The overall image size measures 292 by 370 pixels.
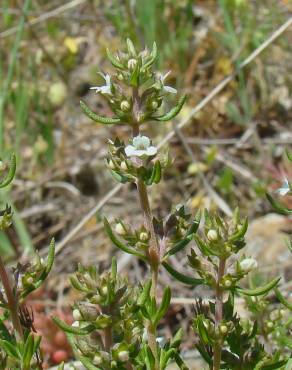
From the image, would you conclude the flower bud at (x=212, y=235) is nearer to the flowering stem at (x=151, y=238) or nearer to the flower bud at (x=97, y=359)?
the flowering stem at (x=151, y=238)

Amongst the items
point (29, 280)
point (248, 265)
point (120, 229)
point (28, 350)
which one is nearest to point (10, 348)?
point (28, 350)

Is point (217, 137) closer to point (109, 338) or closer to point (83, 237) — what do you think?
point (83, 237)

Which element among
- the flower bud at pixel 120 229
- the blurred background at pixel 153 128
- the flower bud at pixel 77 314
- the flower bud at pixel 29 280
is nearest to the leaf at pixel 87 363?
the flower bud at pixel 77 314

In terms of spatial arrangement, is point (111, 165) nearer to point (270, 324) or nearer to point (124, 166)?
point (124, 166)

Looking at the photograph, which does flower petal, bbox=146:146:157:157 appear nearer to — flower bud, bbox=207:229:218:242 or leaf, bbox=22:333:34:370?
flower bud, bbox=207:229:218:242

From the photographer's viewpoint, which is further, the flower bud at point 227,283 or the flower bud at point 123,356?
the flower bud at point 227,283

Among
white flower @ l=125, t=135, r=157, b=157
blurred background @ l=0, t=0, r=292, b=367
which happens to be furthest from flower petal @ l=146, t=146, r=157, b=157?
blurred background @ l=0, t=0, r=292, b=367

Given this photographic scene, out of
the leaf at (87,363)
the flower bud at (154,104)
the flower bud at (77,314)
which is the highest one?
the flower bud at (154,104)
